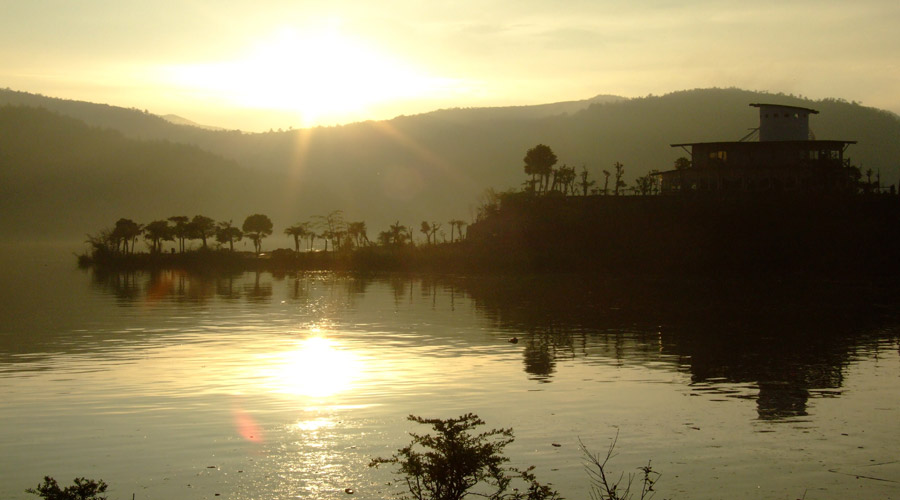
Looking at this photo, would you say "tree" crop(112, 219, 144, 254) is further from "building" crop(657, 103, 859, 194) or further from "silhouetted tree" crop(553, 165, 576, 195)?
"building" crop(657, 103, 859, 194)

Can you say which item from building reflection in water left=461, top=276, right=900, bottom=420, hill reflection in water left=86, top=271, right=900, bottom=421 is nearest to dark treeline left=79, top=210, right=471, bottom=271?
hill reflection in water left=86, top=271, right=900, bottom=421

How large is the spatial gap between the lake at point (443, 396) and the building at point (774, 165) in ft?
166

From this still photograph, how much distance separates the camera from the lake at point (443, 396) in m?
17.7

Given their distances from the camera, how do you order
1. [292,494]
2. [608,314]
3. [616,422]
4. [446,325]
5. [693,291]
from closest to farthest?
[292,494] < [616,422] < [446,325] < [608,314] < [693,291]

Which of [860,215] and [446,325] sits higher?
[860,215]

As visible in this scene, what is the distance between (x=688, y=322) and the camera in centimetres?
4866

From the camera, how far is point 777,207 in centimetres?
9825

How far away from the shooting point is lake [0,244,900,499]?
1772 cm

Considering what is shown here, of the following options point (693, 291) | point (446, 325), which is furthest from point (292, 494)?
point (693, 291)

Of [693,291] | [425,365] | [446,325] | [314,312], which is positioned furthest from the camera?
[693,291]

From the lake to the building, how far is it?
5058cm

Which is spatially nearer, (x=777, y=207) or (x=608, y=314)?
(x=608, y=314)

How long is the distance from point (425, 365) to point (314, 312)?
26.4 meters

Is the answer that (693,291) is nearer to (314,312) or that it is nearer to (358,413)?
(314,312)
